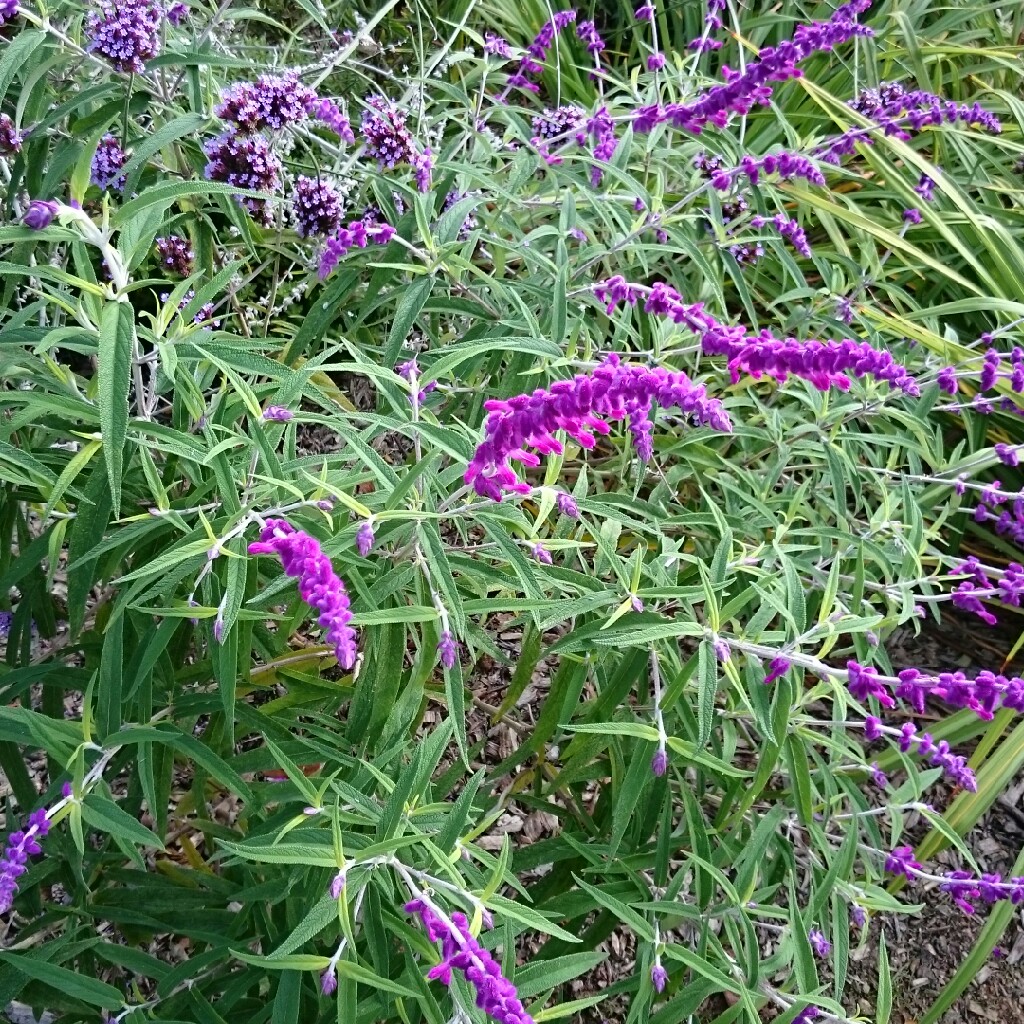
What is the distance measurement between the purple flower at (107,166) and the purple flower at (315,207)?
1.34 ft

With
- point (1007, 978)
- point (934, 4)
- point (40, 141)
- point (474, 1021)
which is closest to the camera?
point (474, 1021)

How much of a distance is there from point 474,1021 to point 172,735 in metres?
0.71

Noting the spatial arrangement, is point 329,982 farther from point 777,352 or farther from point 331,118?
point 331,118

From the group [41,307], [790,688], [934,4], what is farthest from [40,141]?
[934,4]

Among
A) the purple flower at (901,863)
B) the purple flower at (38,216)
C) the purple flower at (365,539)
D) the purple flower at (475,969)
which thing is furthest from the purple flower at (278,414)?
the purple flower at (901,863)

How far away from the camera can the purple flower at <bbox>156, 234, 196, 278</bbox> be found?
97.0 inches

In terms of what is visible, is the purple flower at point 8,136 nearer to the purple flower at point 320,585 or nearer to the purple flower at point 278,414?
the purple flower at point 278,414

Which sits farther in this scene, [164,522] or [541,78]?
[541,78]

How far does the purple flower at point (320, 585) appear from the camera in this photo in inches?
50.6

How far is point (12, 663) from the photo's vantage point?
2.15 meters

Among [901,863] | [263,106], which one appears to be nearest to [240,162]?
[263,106]

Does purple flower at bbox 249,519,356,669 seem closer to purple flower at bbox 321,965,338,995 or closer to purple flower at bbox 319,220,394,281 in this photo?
purple flower at bbox 321,965,338,995

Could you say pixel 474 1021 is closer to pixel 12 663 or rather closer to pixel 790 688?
pixel 790 688

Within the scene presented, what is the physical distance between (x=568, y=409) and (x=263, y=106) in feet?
4.67
